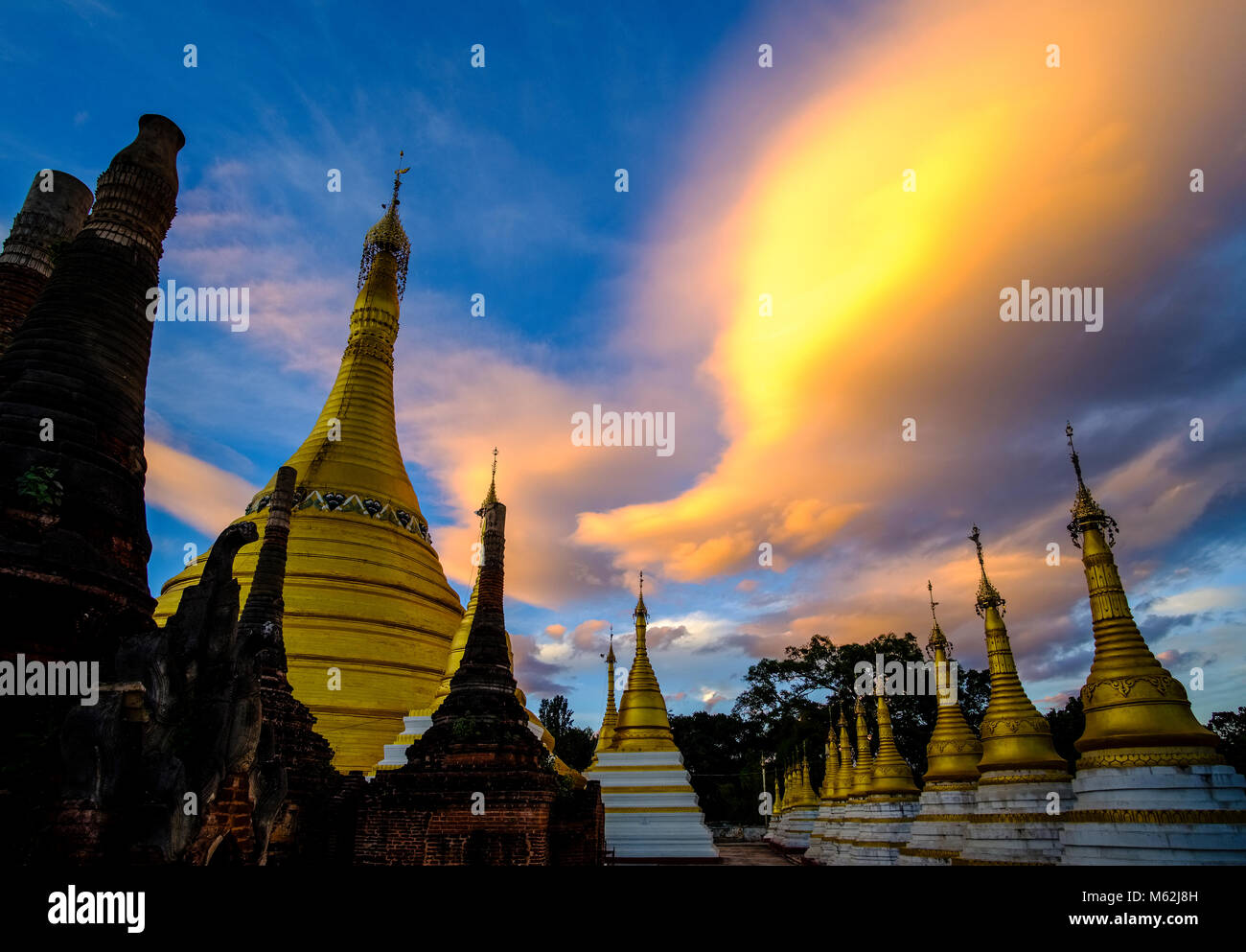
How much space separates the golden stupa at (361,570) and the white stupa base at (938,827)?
1659cm

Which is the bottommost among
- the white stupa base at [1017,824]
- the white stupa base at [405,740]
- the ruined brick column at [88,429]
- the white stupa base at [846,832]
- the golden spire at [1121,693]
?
the white stupa base at [846,832]

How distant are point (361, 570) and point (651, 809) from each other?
14.6 m

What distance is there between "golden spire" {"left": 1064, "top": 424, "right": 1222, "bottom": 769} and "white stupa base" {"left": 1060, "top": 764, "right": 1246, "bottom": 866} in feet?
0.94

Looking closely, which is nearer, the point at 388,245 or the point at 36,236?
the point at 36,236

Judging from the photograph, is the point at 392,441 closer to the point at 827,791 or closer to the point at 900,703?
the point at 827,791

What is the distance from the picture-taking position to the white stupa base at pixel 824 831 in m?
32.0

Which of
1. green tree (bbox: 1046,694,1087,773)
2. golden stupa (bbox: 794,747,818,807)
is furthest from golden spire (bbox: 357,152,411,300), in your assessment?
green tree (bbox: 1046,694,1087,773)

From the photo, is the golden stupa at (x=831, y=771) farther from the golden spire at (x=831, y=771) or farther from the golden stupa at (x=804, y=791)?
the golden stupa at (x=804, y=791)

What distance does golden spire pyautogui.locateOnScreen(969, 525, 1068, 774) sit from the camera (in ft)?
57.9

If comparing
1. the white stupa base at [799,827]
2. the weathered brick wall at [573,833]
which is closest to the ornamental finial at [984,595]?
the weathered brick wall at [573,833]

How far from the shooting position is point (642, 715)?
1192 inches

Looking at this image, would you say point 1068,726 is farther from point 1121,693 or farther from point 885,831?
point 1121,693

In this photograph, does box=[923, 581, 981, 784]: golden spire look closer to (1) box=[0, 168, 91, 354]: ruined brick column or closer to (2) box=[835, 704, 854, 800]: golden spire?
(2) box=[835, 704, 854, 800]: golden spire

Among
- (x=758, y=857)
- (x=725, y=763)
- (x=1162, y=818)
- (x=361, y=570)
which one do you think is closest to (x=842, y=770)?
(x=758, y=857)
